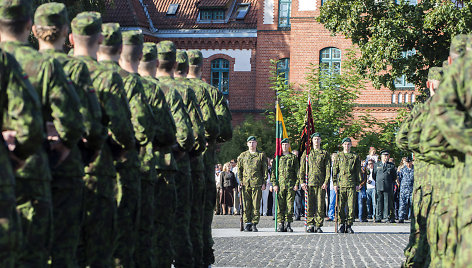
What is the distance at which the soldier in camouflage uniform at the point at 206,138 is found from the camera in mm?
10500

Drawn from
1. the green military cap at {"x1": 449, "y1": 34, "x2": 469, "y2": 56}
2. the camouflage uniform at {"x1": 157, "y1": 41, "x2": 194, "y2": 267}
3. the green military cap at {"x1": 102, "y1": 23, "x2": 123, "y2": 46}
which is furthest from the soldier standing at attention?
the green military cap at {"x1": 102, "y1": 23, "x2": 123, "y2": 46}

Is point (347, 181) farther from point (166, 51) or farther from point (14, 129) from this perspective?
point (14, 129)

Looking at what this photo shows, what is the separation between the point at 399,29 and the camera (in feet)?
104

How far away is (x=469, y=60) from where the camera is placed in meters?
5.91

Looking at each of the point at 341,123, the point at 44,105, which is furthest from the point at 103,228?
the point at 341,123

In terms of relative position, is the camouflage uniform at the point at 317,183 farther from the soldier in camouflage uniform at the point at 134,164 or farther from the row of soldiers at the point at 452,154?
the soldier in camouflage uniform at the point at 134,164

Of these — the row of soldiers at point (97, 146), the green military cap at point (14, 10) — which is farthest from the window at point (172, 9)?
the green military cap at point (14, 10)

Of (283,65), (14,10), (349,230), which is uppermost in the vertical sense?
(283,65)

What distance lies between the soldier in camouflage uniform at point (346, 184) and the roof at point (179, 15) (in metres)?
33.9

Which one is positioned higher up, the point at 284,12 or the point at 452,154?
the point at 284,12

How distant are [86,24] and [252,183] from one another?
13643 millimetres

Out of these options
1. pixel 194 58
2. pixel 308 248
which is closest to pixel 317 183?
pixel 308 248

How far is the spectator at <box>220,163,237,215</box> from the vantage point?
3042 cm

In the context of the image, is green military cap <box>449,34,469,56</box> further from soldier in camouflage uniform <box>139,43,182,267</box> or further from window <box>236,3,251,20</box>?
window <box>236,3,251,20</box>
